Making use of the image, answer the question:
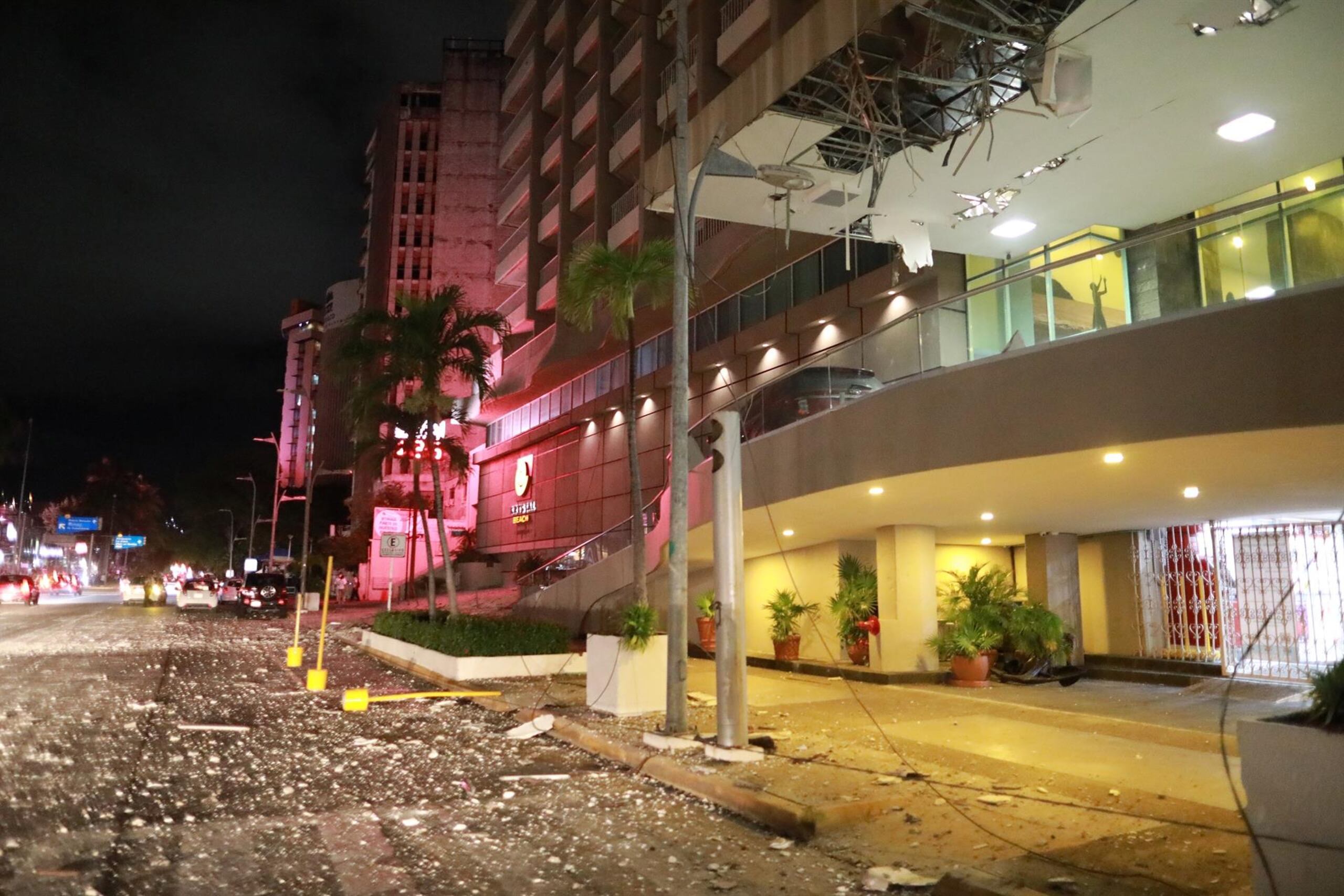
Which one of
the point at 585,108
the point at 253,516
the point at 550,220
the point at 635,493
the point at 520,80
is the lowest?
the point at 635,493

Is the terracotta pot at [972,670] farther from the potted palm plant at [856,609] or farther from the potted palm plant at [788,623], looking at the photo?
the potted palm plant at [788,623]

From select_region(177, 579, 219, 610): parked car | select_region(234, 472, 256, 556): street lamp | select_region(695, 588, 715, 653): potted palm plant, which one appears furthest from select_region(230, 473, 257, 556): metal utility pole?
select_region(695, 588, 715, 653): potted palm plant

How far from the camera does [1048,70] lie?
36.8ft

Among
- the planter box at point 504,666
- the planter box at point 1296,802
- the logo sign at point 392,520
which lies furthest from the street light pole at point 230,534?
the planter box at point 1296,802

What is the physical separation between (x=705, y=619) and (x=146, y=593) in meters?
46.2

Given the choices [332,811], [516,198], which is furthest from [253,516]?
[332,811]

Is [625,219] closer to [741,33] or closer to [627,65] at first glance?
[627,65]

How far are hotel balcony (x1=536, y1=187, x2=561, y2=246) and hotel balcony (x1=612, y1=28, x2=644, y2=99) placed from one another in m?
5.63

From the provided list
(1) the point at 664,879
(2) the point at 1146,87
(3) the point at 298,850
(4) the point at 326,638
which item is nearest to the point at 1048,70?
(2) the point at 1146,87

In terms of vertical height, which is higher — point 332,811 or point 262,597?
point 262,597

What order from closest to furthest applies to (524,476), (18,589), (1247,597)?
(1247,597)
(524,476)
(18,589)

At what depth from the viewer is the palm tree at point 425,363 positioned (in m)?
21.5

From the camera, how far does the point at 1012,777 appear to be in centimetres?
867

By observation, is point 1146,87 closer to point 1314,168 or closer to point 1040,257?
point 1314,168
